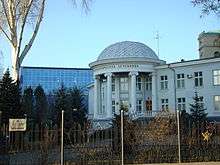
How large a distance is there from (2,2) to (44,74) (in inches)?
4964

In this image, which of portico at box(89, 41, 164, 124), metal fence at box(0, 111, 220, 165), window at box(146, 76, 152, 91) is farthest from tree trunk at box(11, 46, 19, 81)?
window at box(146, 76, 152, 91)

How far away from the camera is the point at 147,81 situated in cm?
7138

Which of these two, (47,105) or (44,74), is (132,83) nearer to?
(47,105)

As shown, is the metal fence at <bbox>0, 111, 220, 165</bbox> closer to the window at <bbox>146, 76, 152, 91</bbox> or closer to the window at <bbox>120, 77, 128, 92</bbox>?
the window at <bbox>146, 76, 152, 91</bbox>

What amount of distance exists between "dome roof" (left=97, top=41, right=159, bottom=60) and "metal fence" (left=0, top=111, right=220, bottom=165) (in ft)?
162

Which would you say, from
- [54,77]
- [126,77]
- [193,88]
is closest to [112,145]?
[193,88]

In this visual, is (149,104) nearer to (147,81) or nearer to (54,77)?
(147,81)

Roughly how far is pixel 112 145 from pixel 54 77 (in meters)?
137

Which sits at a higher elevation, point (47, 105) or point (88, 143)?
point (47, 105)

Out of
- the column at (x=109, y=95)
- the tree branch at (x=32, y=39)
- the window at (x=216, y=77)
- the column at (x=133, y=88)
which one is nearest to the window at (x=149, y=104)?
the column at (x=133, y=88)

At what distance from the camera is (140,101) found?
232ft

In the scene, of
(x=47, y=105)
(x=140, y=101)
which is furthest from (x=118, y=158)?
(x=47, y=105)

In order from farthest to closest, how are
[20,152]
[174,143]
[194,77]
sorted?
[194,77], [174,143], [20,152]

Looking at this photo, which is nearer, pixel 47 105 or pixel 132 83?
pixel 132 83
